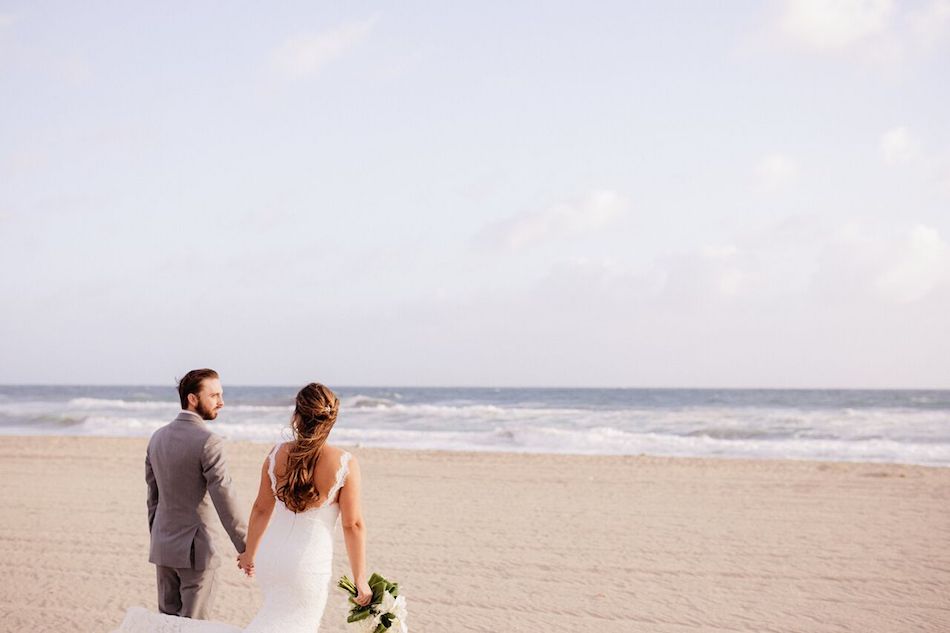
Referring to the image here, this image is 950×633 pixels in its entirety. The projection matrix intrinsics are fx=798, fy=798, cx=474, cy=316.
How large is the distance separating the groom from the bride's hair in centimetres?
69

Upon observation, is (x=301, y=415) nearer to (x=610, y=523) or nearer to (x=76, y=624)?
(x=76, y=624)

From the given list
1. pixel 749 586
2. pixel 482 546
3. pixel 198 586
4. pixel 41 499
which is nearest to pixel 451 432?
pixel 41 499

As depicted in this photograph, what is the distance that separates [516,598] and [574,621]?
655 millimetres

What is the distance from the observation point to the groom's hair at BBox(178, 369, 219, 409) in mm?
3797

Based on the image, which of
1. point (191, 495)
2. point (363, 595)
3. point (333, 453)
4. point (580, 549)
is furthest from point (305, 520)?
point (580, 549)

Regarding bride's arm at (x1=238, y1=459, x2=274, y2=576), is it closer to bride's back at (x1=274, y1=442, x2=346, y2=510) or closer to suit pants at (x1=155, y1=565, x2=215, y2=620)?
bride's back at (x1=274, y1=442, x2=346, y2=510)

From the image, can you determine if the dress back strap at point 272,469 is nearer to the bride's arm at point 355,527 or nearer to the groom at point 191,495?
the bride's arm at point 355,527

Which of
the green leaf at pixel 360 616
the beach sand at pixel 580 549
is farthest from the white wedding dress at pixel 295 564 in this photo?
the beach sand at pixel 580 549

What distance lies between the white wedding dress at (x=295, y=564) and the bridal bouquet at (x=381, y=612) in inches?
6.5

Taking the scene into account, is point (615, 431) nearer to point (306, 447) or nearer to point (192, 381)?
point (192, 381)

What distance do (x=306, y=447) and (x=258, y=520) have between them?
20.2 inches

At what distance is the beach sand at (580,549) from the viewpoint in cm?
589

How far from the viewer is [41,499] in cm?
1040

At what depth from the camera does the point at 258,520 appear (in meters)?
3.49
